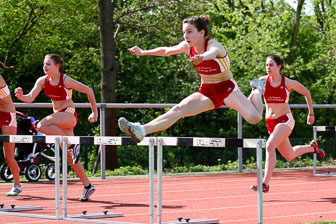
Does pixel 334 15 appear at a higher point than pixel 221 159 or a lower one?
higher

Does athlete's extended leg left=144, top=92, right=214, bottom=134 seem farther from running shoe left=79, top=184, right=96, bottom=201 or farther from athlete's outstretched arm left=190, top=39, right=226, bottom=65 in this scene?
running shoe left=79, top=184, right=96, bottom=201

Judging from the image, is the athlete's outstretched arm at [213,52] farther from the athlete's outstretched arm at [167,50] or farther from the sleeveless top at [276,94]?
the sleeveless top at [276,94]

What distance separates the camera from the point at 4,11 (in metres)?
28.0

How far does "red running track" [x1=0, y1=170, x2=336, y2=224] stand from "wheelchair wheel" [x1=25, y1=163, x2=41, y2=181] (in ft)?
1.22

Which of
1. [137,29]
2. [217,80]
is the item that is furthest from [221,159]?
[217,80]

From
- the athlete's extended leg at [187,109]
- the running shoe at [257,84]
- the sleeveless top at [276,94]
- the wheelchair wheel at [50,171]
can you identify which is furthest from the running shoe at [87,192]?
the wheelchair wheel at [50,171]

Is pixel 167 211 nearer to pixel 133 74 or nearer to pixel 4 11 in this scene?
pixel 4 11

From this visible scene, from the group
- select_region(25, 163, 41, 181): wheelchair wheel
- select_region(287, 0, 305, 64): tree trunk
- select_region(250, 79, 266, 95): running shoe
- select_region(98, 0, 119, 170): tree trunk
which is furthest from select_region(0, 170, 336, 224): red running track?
select_region(287, 0, 305, 64): tree trunk

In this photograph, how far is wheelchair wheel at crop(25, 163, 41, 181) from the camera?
42.7ft

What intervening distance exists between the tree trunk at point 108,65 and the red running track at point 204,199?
3495mm

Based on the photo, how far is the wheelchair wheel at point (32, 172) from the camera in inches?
513

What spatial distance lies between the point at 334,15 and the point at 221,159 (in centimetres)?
1820

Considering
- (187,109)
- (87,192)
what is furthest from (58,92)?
(187,109)

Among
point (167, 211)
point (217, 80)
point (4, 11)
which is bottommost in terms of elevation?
point (167, 211)
